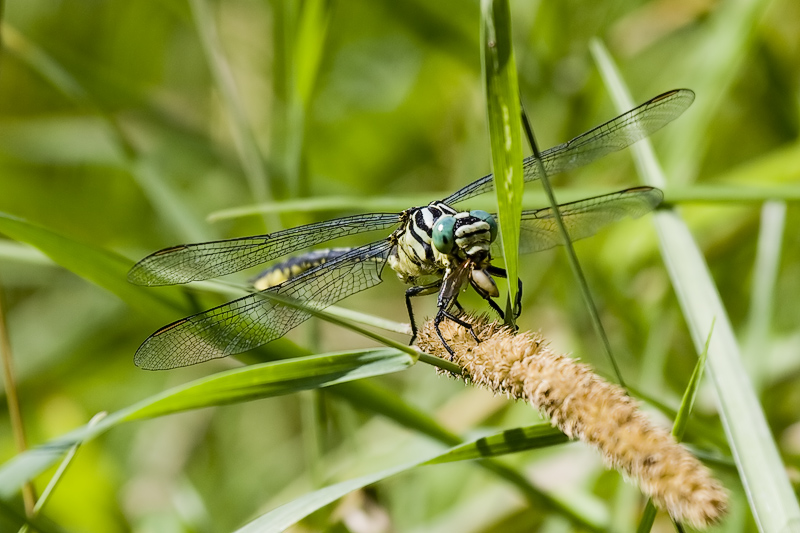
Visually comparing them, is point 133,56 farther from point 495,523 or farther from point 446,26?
point 495,523

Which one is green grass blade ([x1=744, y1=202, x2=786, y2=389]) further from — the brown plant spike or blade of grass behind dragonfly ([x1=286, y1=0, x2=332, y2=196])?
blade of grass behind dragonfly ([x1=286, y1=0, x2=332, y2=196])

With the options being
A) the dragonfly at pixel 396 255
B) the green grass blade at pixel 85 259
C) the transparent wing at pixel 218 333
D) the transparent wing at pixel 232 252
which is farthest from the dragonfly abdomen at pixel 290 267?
the green grass blade at pixel 85 259

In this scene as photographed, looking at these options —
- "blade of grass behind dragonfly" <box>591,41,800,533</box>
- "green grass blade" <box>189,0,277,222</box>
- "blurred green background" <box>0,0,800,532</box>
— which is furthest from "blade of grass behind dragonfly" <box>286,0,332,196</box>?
"blade of grass behind dragonfly" <box>591,41,800,533</box>

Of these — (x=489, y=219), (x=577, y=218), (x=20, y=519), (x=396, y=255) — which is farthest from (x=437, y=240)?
(x=20, y=519)

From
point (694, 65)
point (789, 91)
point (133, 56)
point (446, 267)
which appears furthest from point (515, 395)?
point (133, 56)

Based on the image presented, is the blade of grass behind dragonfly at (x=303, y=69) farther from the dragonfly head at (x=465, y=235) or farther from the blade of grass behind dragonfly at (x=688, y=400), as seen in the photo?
the blade of grass behind dragonfly at (x=688, y=400)

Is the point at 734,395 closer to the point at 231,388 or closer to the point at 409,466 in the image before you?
the point at 409,466
